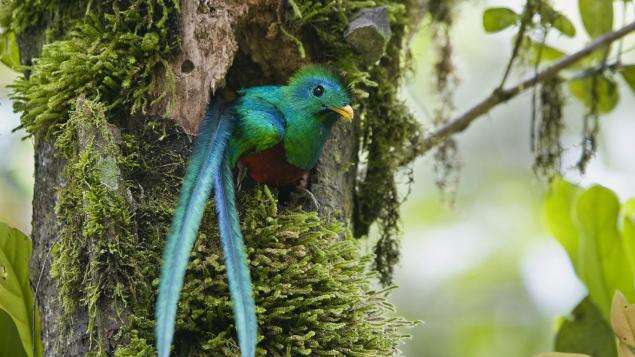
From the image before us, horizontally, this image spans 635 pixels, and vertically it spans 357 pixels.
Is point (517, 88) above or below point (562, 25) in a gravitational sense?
below

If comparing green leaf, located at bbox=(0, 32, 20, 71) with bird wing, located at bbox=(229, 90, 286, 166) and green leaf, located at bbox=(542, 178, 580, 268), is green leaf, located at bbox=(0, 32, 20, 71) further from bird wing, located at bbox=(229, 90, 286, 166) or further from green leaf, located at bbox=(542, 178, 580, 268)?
green leaf, located at bbox=(542, 178, 580, 268)

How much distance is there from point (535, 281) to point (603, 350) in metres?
4.18

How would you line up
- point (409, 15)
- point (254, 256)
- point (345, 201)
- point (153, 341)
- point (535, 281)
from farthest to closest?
point (535, 281)
point (409, 15)
point (345, 201)
point (254, 256)
point (153, 341)

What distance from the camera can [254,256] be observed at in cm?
245

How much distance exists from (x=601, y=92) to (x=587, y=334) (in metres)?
1.38

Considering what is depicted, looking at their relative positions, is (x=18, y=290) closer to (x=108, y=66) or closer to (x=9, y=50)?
(x=108, y=66)

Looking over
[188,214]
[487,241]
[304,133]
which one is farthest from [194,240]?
[487,241]

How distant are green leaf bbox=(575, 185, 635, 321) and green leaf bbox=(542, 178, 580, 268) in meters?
0.09

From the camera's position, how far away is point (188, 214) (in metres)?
2.03

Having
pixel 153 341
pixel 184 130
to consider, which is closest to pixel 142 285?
pixel 153 341

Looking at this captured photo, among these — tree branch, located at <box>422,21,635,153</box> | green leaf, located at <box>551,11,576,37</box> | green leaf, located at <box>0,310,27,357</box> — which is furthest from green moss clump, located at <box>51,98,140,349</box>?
green leaf, located at <box>551,11,576,37</box>

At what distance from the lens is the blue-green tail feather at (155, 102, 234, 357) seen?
179 centimetres

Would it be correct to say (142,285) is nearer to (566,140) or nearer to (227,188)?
(227,188)

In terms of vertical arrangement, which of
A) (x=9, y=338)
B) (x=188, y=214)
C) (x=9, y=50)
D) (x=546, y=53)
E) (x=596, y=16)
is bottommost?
(x=9, y=338)
